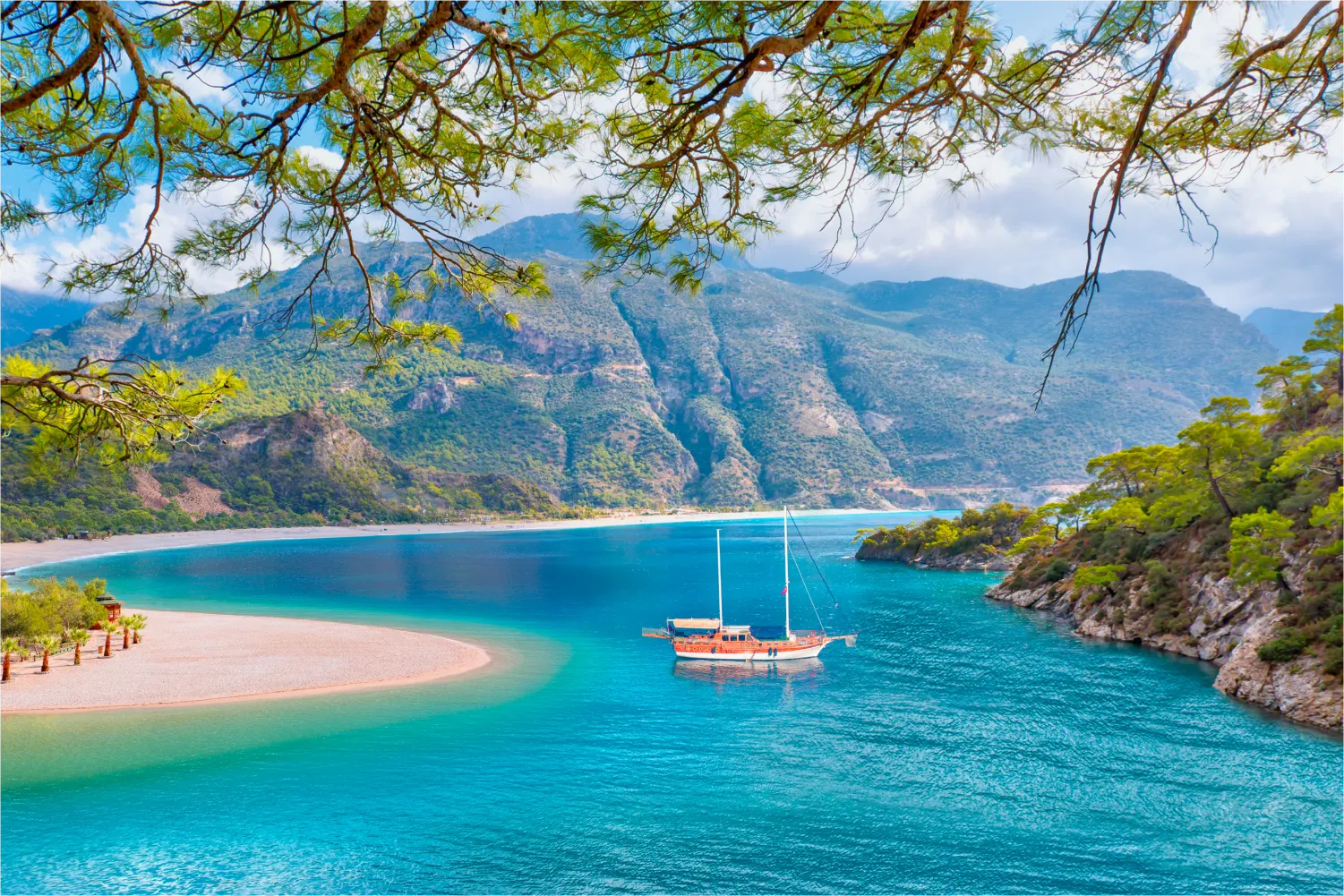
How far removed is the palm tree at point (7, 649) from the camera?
65.3 ft

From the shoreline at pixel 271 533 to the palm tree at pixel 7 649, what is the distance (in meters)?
36.5

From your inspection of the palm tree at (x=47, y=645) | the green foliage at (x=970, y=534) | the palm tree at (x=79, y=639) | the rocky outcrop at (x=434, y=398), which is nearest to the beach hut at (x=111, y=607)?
the palm tree at (x=79, y=639)

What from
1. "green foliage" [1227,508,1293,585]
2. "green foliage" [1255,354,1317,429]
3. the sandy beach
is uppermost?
"green foliage" [1255,354,1317,429]

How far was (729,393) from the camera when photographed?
172m

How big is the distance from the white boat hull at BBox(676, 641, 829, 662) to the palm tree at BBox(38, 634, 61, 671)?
19991 millimetres

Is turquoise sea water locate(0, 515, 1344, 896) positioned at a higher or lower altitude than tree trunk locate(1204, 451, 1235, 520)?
Answer: lower

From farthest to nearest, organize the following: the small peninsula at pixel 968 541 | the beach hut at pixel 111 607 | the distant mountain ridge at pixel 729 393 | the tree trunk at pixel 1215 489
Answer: the distant mountain ridge at pixel 729 393 → the small peninsula at pixel 968 541 → the beach hut at pixel 111 607 → the tree trunk at pixel 1215 489

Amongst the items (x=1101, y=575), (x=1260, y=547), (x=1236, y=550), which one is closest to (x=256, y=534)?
(x=1101, y=575)

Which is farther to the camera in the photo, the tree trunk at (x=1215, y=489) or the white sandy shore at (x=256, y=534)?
the white sandy shore at (x=256, y=534)

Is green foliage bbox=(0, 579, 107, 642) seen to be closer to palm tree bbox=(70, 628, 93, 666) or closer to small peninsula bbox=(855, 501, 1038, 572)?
palm tree bbox=(70, 628, 93, 666)

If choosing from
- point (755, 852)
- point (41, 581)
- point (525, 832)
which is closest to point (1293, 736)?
point (755, 852)

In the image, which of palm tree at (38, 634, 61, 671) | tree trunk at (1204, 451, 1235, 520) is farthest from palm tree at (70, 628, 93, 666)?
tree trunk at (1204, 451, 1235, 520)

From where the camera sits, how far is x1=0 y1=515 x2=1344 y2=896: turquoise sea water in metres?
10.9

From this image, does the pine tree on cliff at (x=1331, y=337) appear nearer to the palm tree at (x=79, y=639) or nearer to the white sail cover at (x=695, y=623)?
the white sail cover at (x=695, y=623)
